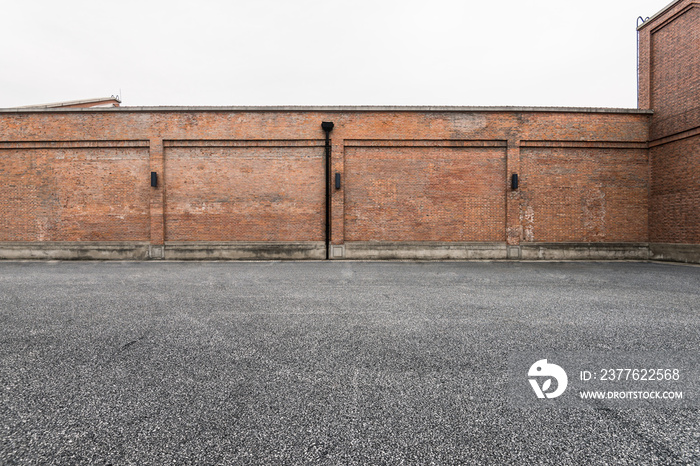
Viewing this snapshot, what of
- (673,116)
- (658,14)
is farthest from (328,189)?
(658,14)

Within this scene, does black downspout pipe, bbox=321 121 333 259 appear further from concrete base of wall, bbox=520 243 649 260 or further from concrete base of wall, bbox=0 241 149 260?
concrete base of wall, bbox=520 243 649 260

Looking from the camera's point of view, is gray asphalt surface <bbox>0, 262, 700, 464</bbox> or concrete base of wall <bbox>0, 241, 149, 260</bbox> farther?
concrete base of wall <bbox>0, 241, 149, 260</bbox>

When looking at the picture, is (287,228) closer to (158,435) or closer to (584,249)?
(158,435)

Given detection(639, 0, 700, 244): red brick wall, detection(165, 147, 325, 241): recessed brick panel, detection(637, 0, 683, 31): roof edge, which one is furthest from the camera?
detection(165, 147, 325, 241): recessed brick panel

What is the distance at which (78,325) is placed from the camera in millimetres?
4520

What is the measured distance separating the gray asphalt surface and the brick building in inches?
216

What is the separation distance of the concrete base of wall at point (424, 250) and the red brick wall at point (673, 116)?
5.96 metres

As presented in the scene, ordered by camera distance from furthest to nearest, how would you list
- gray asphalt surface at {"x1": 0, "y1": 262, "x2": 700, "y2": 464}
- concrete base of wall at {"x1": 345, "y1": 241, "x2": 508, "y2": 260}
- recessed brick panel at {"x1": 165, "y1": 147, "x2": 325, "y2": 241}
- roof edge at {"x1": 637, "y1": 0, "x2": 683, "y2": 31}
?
recessed brick panel at {"x1": 165, "y1": 147, "x2": 325, "y2": 241} < concrete base of wall at {"x1": 345, "y1": 241, "x2": 508, "y2": 260} < roof edge at {"x1": 637, "y1": 0, "x2": 683, "y2": 31} < gray asphalt surface at {"x1": 0, "y1": 262, "x2": 700, "y2": 464}

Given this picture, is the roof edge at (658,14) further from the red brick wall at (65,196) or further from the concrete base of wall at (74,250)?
the concrete base of wall at (74,250)

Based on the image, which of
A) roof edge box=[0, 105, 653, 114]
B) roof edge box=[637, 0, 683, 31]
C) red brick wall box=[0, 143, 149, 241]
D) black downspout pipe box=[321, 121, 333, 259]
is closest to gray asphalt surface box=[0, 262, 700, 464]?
black downspout pipe box=[321, 121, 333, 259]

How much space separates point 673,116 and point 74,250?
907 inches

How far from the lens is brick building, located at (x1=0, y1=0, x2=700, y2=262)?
40.6 ft

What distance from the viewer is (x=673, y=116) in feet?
38.7

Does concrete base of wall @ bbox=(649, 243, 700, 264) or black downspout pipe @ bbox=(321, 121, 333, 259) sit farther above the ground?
black downspout pipe @ bbox=(321, 121, 333, 259)
